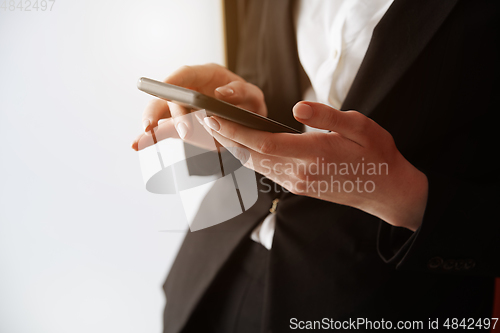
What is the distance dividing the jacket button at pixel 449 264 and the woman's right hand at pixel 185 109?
0.42 m

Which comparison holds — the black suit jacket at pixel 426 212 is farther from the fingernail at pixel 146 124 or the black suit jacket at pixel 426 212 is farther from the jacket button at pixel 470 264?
the fingernail at pixel 146 124

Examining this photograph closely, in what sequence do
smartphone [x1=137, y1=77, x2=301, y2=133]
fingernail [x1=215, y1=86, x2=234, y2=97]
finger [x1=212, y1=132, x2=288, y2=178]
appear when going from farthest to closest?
1. fingernail [x1=215, y1=86, x2=234, y2=97]
2. finger [x1=212, y1=132, x2=288, y2=178]
3. smartphone [x1=137, y1=77, x2=301, y2=133]

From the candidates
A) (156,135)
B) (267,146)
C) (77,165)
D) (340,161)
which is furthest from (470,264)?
(77,165)

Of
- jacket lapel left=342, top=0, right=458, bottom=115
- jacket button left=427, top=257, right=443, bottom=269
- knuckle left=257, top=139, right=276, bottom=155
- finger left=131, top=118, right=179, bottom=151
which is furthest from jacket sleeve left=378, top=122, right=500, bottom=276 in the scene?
finger left=131, top=118, right=179, bottom=151

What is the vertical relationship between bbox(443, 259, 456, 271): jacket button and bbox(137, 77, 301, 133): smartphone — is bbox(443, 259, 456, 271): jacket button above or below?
below

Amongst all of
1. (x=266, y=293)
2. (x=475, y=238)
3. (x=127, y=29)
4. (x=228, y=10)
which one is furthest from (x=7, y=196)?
(x=475, y=238)

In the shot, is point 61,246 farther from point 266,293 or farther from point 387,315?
point 387,315

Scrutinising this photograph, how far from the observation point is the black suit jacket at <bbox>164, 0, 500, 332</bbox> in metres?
→ 0.38

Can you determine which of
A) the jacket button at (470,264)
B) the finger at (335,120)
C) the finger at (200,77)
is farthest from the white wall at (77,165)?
the jacket button at (470,264)

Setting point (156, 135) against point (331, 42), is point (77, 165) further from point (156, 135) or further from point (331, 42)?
point (331, 42)

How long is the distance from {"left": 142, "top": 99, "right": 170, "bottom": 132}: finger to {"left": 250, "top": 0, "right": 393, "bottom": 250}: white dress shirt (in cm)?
29

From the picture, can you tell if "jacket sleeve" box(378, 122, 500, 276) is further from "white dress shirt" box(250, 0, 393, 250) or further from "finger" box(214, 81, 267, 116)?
"finger" box(214, 81, 267, 116)

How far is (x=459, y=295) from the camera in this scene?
48 centimetres

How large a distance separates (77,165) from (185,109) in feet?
1.16
